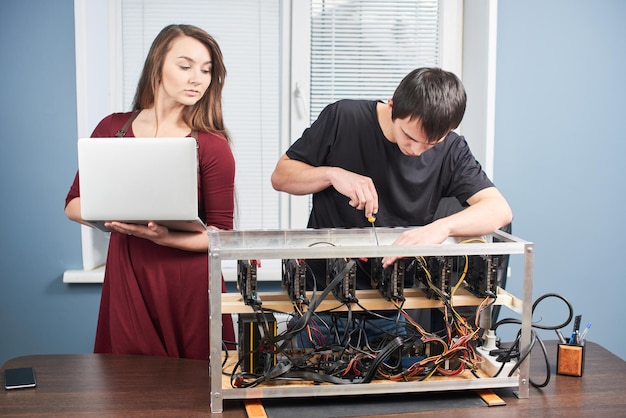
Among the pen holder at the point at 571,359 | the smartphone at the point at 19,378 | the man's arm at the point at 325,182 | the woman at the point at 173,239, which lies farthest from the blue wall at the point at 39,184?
the pen holder at the point at 571,359

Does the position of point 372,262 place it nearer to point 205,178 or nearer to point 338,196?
point 338,196

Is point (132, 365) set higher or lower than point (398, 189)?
lower

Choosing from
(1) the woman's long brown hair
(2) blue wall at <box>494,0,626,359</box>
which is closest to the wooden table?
(1) the woman's long brown hair

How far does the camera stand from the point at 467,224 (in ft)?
6.01

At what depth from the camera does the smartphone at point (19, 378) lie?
165 cm

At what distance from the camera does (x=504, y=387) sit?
65.7 inches

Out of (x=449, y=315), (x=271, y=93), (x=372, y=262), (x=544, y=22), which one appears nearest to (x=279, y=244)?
(x=372, y=262)

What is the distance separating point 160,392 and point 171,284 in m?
0.54

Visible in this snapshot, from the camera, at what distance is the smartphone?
5.41ft

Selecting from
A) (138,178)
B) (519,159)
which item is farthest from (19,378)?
(519,159)

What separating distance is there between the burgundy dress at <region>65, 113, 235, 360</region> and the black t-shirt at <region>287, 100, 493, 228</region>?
0.28 metres

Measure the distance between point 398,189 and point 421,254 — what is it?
608 mm

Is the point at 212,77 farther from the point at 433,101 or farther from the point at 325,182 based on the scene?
the point at 433,101

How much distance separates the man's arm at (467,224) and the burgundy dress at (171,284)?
0.65 meters
